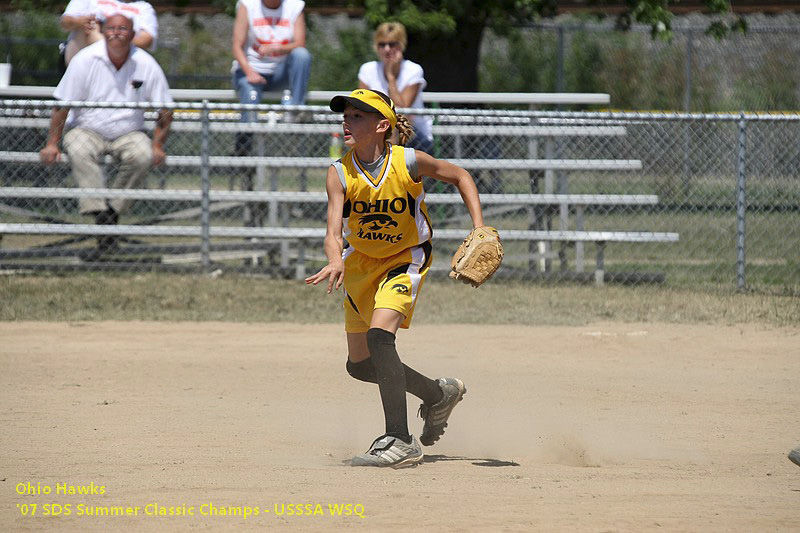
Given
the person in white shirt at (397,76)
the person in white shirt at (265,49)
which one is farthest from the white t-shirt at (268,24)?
the person in white shirt at (397,76)

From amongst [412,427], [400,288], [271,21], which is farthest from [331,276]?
[271,21]

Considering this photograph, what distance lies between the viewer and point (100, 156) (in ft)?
32.8

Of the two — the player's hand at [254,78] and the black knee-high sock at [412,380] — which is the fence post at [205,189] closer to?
the player's hand at [254,78]

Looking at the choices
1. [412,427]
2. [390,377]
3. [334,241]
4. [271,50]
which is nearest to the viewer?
[334,241]

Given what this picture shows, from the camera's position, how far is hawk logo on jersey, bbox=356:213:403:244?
5105mm

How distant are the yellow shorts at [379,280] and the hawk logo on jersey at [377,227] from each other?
107 mm

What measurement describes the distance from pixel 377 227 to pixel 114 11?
237 inches

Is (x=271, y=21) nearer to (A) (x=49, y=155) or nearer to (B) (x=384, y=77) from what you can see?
(B) (x=384, y=77)

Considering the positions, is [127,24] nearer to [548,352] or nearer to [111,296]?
[111,296]

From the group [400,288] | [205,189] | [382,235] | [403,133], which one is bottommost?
[205,189]

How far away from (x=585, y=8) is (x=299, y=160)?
766cm

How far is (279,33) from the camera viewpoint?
34.1 feet

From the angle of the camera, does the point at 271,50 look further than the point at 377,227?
Yes

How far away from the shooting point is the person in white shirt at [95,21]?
1033 centimetres
